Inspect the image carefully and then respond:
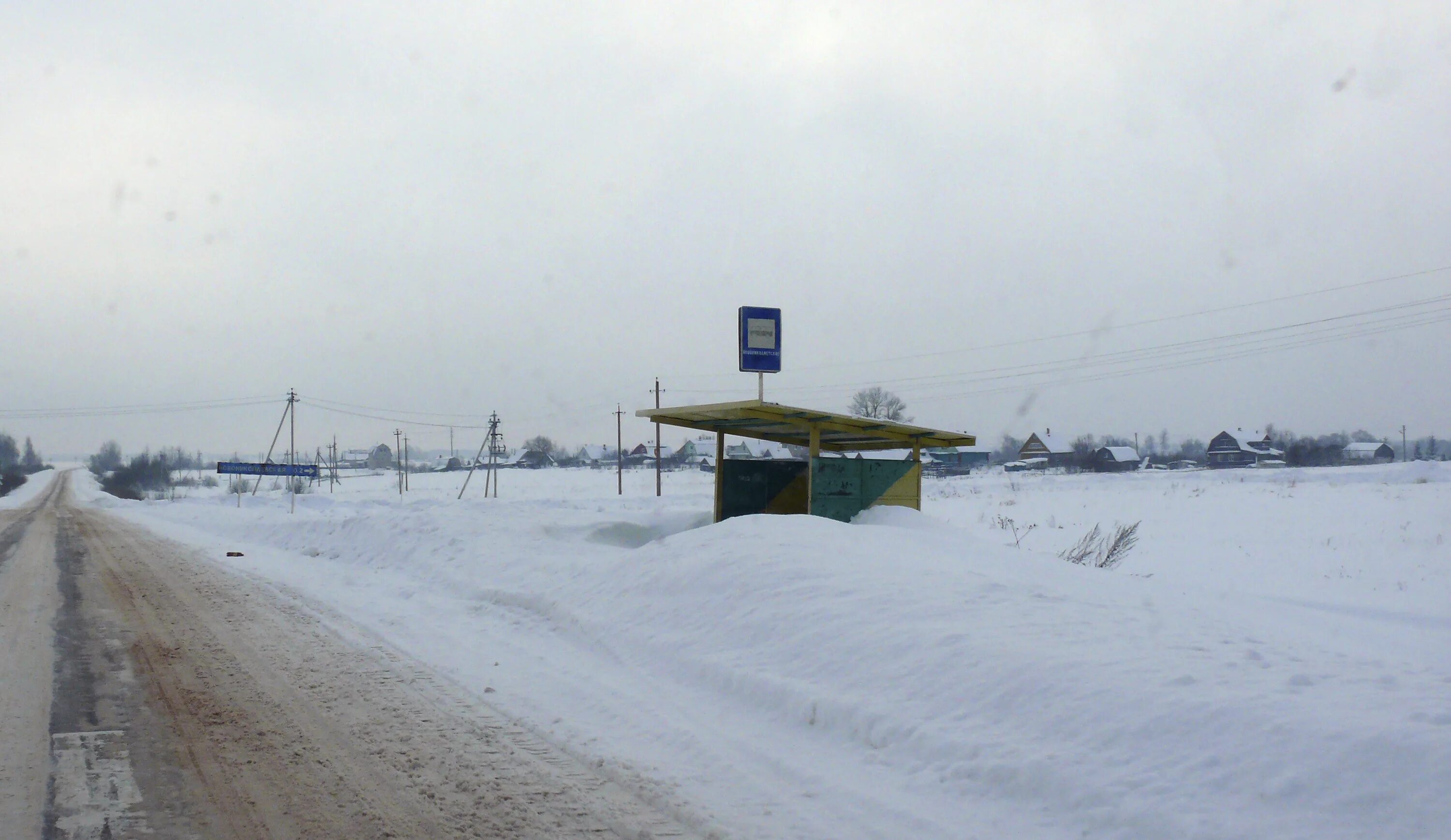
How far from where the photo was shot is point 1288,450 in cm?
8588

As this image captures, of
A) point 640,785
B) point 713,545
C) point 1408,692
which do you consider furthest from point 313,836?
point 713,545

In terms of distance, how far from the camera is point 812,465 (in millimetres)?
15336

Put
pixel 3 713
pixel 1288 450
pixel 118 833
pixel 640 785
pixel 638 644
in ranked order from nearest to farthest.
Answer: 1. pixel 118 833
2. pixel 640 785
3. pixel 3 713
4. pixel 638 644
5. pixel 1288 450

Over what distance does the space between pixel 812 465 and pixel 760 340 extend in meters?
2.28

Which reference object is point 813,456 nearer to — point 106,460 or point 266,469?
point 266,469

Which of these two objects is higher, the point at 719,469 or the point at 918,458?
the point at 918,458

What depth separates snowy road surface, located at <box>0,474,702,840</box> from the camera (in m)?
4.60

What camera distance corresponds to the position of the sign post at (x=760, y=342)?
1493cm

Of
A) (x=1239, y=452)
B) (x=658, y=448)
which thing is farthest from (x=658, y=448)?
(x=1239, y=452)

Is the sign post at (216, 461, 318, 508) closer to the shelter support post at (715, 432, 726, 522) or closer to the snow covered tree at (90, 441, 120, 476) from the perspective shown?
the shelter support post at (715, 432, 726, 522)

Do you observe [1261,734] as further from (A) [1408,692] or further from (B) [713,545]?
(B) [713,545]

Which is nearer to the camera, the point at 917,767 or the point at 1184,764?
the point at 1184,764

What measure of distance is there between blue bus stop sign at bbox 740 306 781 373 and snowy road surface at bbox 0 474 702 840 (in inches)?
292

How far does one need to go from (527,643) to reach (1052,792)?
579 centimetres
